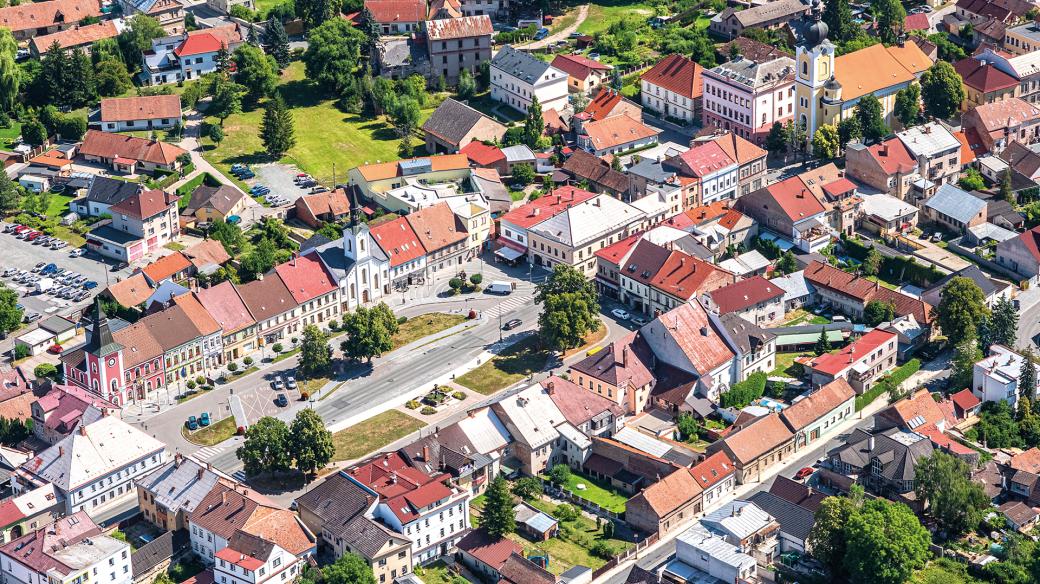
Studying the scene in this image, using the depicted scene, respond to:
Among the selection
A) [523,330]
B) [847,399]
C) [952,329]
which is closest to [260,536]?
[523,330]

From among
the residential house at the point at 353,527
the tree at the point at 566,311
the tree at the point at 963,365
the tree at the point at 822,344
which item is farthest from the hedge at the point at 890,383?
the residential house at the point at 353,527

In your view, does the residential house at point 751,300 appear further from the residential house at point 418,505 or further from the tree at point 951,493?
the residential house at point 418,505

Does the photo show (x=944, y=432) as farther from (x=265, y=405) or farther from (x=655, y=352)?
(x=265, y=405)

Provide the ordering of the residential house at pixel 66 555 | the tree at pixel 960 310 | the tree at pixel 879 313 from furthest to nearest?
1. the tree at pixel 879 313
2. the tree at pixel 960 310
3. the residential house at pixel 66 555

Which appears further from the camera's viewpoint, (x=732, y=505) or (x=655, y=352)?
(x=655, y=352)

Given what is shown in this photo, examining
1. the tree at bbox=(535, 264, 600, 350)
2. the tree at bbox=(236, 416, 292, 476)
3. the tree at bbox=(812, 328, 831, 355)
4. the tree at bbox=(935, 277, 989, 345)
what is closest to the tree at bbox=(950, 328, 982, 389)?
the tree at bbox=(935, 277, 989, 345)

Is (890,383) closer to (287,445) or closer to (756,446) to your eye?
(756,446)
